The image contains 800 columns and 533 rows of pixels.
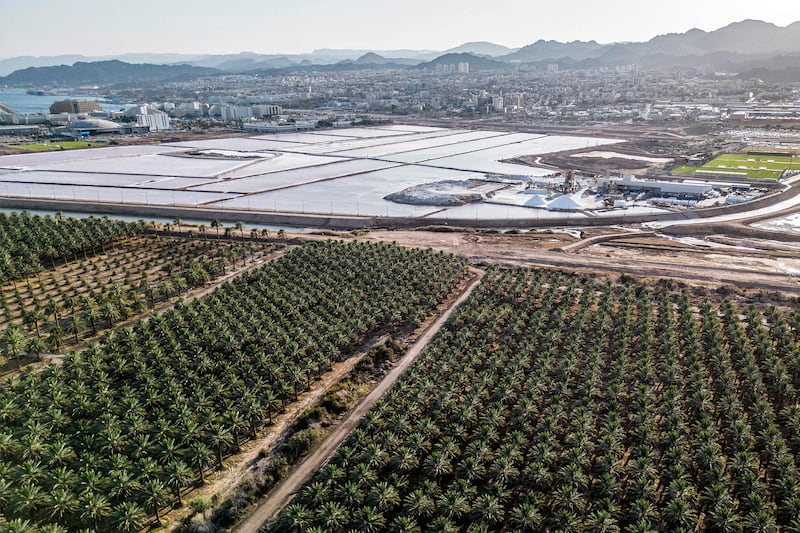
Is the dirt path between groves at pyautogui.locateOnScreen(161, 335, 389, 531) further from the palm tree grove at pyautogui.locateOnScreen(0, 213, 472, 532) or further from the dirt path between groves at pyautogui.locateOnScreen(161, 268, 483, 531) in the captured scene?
the palm tree grove at pyautogui.locateOnScreen(0, 213, 472, 532)

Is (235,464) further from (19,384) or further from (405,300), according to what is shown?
(405,300)

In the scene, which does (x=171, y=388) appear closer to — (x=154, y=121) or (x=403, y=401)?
(x=403, y=401)

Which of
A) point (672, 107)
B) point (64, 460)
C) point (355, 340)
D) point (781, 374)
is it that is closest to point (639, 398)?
point (781, 374)

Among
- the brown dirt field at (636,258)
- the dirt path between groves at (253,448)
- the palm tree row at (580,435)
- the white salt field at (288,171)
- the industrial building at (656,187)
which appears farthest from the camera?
the industrial building at (656,187)

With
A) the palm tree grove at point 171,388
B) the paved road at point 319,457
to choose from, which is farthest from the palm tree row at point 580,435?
the palm tree grove at point 171,388

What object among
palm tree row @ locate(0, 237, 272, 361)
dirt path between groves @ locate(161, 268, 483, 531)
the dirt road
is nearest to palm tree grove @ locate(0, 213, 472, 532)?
dirt path between groves @ locate(161, 268, 483, 531)

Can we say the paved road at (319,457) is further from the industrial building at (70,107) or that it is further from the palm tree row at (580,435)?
the industrial building at (70,107)
